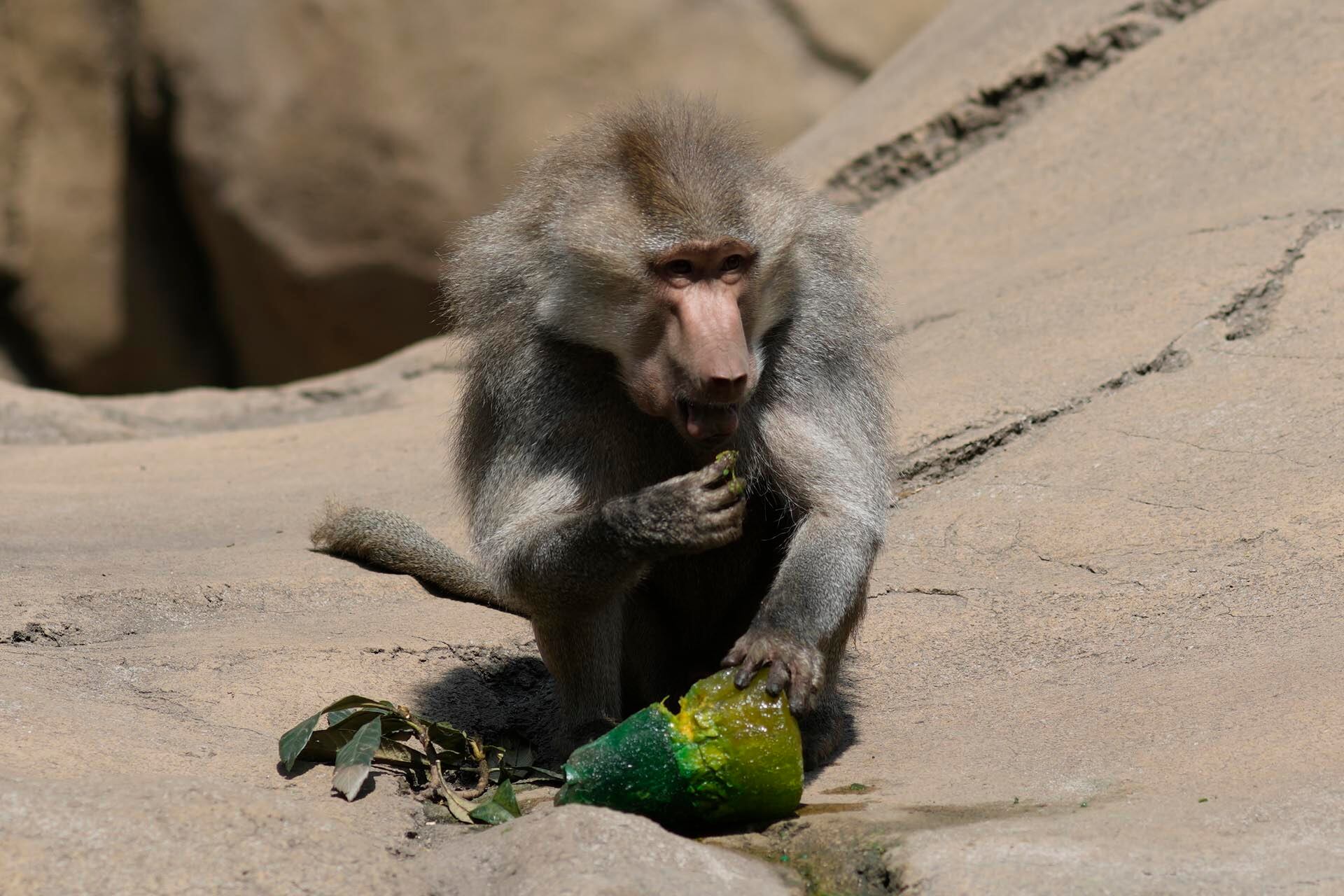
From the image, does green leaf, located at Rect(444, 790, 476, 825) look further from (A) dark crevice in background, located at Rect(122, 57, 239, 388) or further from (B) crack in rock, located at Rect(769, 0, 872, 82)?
(A) dark crevice in background, located at Rect(122, 57, 239, 388)

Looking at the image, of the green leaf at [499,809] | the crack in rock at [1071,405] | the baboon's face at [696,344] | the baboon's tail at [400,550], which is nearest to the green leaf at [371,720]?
the green leaf at [499,809]

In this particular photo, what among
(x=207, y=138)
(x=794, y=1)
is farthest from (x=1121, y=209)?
(x=207, y=138)

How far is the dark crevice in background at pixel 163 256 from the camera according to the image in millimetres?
10359

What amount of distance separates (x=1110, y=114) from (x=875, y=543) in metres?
3.80

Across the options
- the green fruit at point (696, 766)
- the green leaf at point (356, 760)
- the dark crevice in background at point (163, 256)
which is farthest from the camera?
the dark crevice in background at point (163, 256)

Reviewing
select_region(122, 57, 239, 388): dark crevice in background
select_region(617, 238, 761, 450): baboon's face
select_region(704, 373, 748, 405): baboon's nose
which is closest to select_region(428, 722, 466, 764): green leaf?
select_region(617, 238, 761, 450): baboon's face

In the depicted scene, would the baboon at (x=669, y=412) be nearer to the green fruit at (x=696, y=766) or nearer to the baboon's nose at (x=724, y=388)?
the baboon's nose at (x=724, y=388)

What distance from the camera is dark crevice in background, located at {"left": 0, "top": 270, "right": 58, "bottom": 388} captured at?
419 inches

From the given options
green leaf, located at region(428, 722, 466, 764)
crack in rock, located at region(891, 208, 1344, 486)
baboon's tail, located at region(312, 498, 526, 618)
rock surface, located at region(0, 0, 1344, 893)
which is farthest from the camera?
crack in rock, located at region(891, 208, 1344, 486)

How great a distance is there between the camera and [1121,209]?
5.88m

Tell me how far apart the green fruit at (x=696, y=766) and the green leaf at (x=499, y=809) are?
0.09m

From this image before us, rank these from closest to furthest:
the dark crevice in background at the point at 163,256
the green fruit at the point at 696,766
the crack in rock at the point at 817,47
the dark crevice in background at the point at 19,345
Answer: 1. the green fruit at the point at 696,766
2. the crack in rock at the point at 817,47
3. the dark crevice in background at the point at 163,256
4. the dark crevice in background at the point at 19,345

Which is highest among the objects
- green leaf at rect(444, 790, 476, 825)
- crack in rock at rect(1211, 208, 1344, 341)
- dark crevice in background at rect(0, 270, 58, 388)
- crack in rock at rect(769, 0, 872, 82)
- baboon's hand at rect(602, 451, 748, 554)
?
baboon's hand at rect(602, 451, 748, 554)

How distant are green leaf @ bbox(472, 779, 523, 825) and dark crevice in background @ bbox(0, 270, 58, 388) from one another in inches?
351
